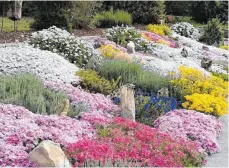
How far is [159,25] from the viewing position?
22.0 meters

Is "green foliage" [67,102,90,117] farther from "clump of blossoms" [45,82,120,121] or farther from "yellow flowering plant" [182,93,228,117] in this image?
"yellow flowering plant" [182,93,228,117]

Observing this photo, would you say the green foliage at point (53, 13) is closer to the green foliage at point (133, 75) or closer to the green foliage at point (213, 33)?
the green foliage at point (133, 75)

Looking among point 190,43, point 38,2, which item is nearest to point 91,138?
point 38,2

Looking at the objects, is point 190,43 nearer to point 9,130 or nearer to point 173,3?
point 173,3

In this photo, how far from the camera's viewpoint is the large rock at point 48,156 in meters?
5.64

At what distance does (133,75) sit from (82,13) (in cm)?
740

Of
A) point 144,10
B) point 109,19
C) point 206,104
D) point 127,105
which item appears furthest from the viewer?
point 144,10

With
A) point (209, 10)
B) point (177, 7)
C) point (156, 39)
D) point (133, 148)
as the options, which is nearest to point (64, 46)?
point (133, 148)

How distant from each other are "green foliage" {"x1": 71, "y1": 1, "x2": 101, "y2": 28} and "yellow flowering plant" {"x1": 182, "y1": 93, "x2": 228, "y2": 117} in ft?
26.5

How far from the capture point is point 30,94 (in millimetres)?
7996

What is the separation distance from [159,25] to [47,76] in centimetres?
1283

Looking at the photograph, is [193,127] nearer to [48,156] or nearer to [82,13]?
[48,156]

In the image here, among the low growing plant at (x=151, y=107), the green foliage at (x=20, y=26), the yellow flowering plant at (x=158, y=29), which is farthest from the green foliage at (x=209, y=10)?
the low growing plant at (x=151, y=107)

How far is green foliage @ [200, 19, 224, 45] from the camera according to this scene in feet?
74.4
